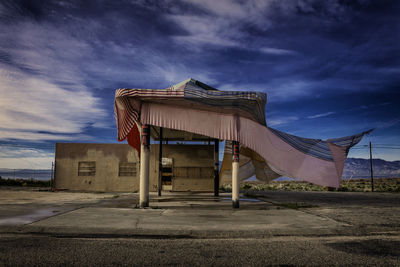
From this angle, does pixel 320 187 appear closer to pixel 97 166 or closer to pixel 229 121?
pixel 97 166

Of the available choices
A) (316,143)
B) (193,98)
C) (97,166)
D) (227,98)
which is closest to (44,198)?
(97,166)

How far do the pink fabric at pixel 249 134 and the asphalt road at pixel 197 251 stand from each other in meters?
4.54

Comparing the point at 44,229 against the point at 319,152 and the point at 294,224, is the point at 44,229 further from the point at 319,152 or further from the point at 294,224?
the point at 319,152

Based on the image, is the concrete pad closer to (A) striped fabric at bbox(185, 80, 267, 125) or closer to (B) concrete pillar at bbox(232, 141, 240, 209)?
(B) concrete pillar at bbox(232, 141, 240, 209)

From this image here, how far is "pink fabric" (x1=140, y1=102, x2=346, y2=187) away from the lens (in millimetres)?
10062

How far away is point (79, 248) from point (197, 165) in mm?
16132

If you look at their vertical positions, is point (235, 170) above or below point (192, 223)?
→ above

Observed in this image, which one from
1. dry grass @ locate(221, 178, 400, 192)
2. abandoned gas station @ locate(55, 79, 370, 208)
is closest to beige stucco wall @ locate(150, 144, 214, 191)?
dry grass @ locate(221, 178, 400, 192)

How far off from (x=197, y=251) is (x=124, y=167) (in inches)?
Result: 707

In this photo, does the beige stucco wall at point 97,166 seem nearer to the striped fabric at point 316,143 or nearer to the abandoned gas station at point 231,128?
the abandoned gas station at point 231,128

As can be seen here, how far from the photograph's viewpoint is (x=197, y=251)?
15.4 feet

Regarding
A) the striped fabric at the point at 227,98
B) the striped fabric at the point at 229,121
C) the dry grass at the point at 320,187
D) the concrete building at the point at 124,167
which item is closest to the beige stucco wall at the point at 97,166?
the concrete building at the point at 124,167

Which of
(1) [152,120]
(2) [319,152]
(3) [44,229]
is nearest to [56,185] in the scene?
(1) [152,120]

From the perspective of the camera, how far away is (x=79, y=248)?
189 inches
